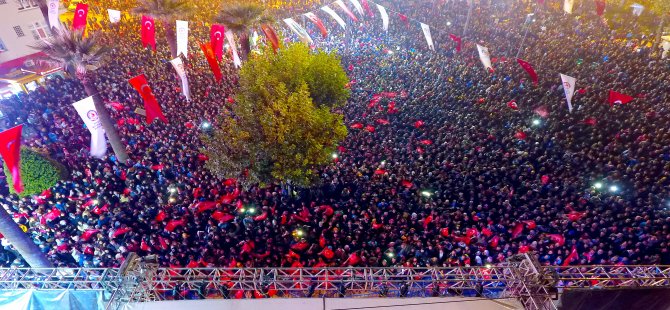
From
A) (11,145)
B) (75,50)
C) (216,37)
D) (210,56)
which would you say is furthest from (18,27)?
(11,145)

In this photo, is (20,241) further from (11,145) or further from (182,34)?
(182,34)

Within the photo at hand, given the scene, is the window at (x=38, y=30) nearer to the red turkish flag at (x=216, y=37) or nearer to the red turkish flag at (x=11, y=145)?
the red turkish flag at (x=216, y=37)

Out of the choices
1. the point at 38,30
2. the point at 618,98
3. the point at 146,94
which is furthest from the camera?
the point at 38,30

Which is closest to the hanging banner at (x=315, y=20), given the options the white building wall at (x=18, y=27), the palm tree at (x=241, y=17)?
the palm tree at (x=241, y=17)

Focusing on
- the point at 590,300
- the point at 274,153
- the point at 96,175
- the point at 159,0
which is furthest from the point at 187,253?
the point at 159,0

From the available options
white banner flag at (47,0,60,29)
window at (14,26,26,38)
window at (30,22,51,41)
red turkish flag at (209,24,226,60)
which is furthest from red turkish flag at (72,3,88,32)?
window at (14,26,26,38)

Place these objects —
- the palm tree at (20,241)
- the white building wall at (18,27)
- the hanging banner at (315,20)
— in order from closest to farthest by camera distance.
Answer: the palm tree at (20,241), the hanging banner at (315,20), the white building wall at (18,27)
